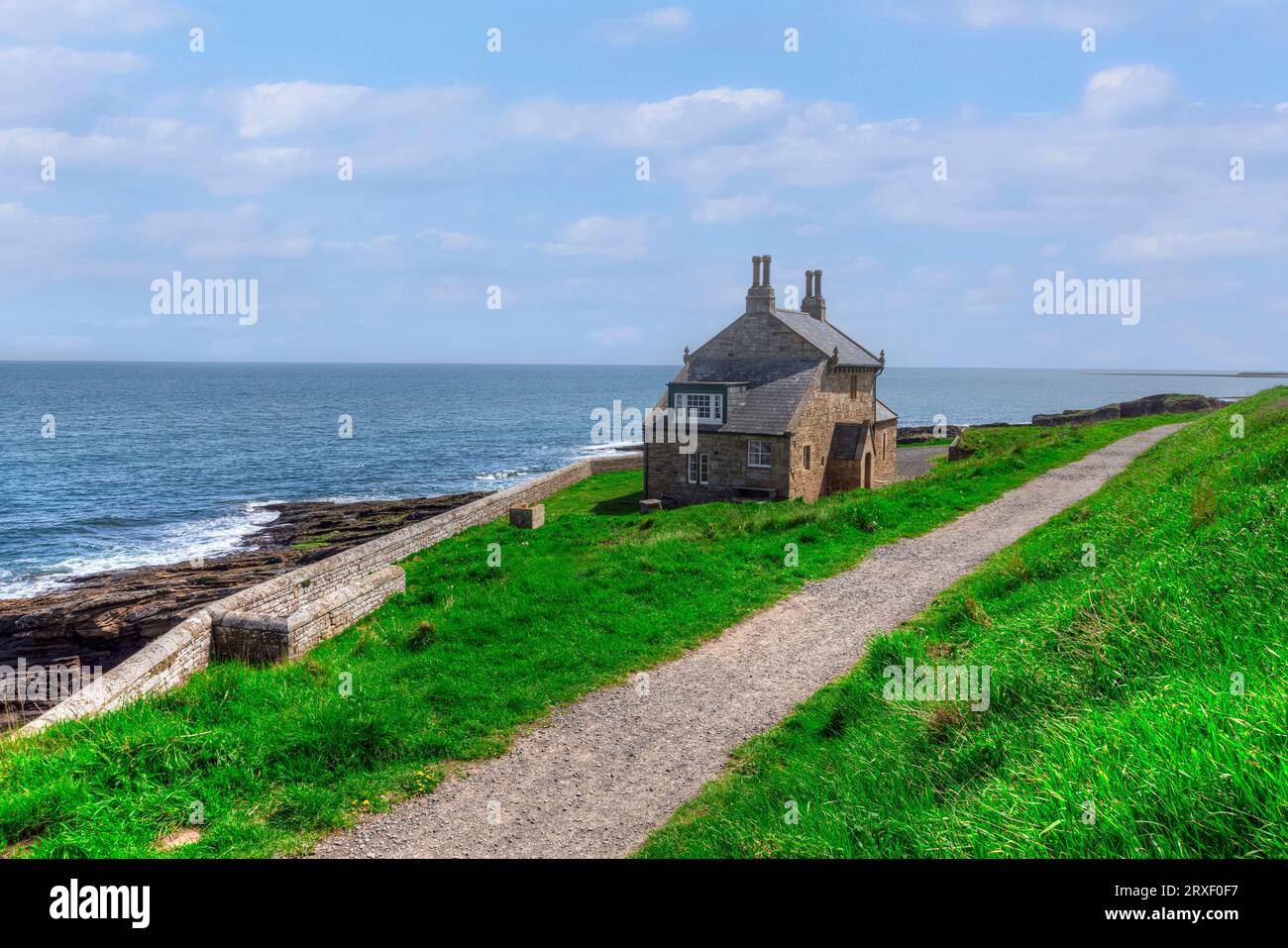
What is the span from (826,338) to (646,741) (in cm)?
3052

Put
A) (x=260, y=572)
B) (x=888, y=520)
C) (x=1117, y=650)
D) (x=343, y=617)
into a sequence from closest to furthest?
(x=1117, y=650) → (x=343, y=617) → (x=888, y=520) → (x=260, y=572)

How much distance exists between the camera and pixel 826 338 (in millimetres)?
37500

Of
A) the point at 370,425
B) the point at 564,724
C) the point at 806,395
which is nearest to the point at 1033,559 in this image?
the point at 564,724

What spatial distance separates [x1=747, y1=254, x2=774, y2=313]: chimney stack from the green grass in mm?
15361

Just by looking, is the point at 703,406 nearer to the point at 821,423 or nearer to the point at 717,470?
the point at 717,470

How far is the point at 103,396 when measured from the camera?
6250 inches

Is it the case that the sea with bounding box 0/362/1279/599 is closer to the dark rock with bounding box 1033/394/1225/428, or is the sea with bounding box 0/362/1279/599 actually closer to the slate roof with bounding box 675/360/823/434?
the slate roof with bounding box 675/360/823/434

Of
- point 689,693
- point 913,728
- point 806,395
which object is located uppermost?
point 806,395

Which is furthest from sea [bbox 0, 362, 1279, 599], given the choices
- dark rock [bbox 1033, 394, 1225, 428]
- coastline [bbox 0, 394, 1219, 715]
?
dark rock [bbox 1033, 394, 1225, 428]

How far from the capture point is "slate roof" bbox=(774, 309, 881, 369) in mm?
35034

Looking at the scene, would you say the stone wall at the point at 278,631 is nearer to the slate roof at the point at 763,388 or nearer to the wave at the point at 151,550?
the slate roof at the point at 763,388

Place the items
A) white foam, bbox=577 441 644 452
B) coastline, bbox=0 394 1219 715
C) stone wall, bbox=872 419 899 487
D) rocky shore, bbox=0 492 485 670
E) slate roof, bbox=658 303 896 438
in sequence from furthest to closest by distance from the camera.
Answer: white foam, bbox=577 441 644 452
stone wall, bbox=872 419 899 487
slate roof, bbox=658 303 896 438
coastline, bbox=0 394 1219 715
rocky shore, bbox=0 492 485 670
